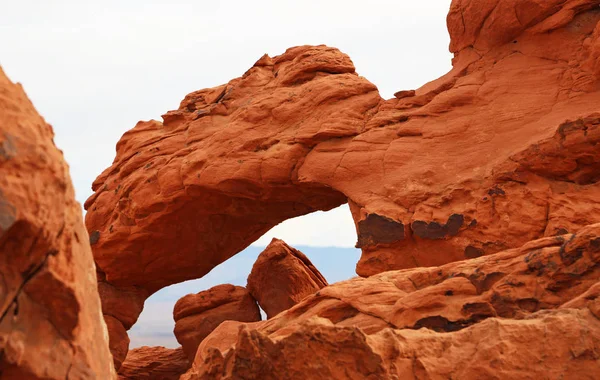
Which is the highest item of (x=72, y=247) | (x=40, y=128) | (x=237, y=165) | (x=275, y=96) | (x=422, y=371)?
(x=275, y=96)

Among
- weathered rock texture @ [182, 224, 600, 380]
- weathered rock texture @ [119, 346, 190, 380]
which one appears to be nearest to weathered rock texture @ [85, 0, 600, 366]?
weathered rock texture @ [119, 346, 190, 380]

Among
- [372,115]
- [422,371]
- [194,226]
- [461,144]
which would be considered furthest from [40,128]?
[194,226]

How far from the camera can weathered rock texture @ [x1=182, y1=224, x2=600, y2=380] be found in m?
5.51

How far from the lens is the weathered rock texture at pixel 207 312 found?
2002 centimetres

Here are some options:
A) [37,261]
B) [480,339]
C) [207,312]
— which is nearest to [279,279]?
[207,312]

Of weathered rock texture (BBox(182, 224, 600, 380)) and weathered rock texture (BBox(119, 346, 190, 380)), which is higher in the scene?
weathered rock texture (BBox(119, 346, 190, 380))

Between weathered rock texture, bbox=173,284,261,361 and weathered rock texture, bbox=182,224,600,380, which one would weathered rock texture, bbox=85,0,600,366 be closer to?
weathered rock texture, bbox=173,284,261,361

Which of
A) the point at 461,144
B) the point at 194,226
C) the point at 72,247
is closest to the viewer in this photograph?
the point at 72,247

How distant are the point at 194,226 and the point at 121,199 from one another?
182 centimetres

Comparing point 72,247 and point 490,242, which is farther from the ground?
point 490,242

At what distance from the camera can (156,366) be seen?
21.2 m

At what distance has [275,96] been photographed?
16.7m

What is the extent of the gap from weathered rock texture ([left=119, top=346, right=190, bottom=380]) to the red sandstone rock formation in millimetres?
2773

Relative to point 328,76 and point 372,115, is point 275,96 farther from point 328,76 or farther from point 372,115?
point 372,115
